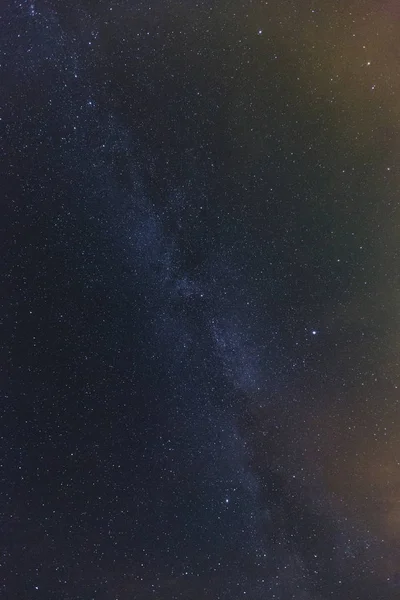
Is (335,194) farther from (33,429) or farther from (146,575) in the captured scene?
(146,575)

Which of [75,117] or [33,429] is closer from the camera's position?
[75,117]

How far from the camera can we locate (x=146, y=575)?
3281 millimetres

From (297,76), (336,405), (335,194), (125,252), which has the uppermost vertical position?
(297,76)

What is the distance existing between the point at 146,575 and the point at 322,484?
1.39m

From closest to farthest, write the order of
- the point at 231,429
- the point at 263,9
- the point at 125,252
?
the point at 263,9 < the point at 125,252 < the point at 231,429

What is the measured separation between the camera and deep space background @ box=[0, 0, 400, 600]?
2.78 meters

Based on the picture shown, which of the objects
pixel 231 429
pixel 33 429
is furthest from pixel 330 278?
pixel 33 429

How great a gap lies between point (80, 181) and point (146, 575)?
2710 millimetres

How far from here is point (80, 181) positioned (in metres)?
2.86

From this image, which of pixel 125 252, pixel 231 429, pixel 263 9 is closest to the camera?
pixel 263 9

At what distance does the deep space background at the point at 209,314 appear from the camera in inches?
109

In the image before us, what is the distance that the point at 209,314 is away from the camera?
9.77 feet

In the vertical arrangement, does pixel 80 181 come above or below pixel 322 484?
above

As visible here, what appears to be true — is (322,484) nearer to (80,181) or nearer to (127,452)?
(127,452)
